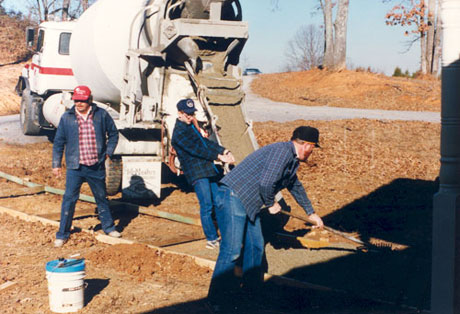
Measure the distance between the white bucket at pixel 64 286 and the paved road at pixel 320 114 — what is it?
48.4 feet

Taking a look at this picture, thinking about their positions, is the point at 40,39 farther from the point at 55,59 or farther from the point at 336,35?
the point at 336,35

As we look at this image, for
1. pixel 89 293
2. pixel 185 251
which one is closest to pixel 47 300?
pixel 89 293

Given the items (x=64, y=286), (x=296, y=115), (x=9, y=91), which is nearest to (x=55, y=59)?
(x=296, y=115)

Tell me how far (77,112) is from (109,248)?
1.93 m

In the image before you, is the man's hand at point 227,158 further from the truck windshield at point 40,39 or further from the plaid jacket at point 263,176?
the truck windshield at point 40,39

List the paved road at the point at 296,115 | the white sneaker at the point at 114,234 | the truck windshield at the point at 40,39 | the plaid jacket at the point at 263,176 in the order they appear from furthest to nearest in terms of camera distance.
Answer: the paved road at the point at 296,115 → the truck windshield at the point at 40,39 → the white sneaker at the point at 114,234 → the plaid jacket at the point at 263,176

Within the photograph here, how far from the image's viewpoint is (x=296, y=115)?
2203cm

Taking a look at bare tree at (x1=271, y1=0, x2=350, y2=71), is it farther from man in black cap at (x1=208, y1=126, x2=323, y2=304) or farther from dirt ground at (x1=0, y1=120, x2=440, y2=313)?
man in black cap at (x1=208, y1=126, x2=323, y2=304)

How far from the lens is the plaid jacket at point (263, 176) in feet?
17.9

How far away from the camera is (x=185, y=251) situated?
8016 millimetres

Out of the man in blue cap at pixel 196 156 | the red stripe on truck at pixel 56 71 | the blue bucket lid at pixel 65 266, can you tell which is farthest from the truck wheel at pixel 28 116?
the blue bucket lid at pixel 65 266

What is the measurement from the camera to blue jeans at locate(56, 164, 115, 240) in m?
8.11

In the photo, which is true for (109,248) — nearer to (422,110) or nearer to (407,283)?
(407,283)

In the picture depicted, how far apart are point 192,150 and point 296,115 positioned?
1463 cm
